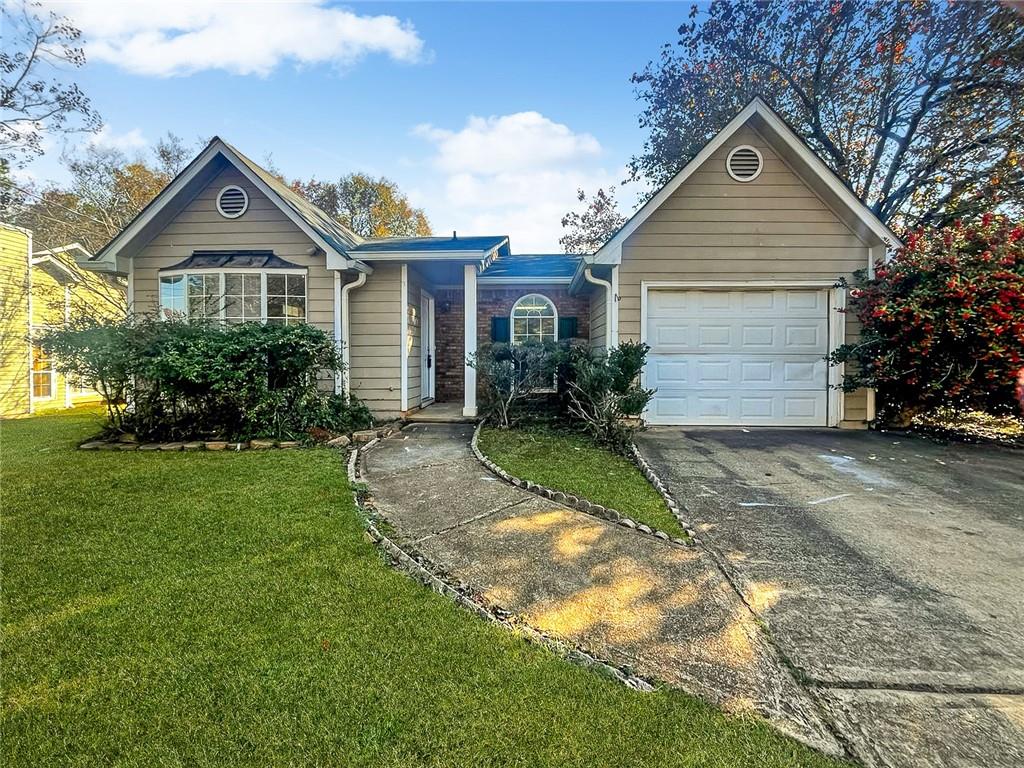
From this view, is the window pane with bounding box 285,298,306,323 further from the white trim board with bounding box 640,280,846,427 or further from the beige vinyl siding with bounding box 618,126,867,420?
the white trim board with bounding box 640,280,846,427

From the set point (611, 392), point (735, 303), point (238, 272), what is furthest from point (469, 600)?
point (238, 272)

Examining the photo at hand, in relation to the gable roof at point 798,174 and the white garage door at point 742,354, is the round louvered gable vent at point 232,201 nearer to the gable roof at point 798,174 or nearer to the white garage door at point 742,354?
the gable roof at point 798,174

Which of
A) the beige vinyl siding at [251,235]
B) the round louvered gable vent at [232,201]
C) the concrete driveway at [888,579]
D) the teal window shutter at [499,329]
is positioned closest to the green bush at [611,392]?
the concrete driveway at [888,579]

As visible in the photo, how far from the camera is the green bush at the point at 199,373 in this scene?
22.6 feet

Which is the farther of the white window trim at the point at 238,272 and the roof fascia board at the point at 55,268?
the roof fascia board at the point at 55,268

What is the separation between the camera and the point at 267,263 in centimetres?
853

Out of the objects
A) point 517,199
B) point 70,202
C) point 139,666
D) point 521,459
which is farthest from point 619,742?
point 70,202

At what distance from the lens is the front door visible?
1073 cm

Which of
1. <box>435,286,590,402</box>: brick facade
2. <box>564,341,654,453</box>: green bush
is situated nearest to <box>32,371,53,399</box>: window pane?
<box>435,286,590,402</box>: brick facade

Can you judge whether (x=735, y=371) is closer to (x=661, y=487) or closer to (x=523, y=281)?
(x=661, y=487)

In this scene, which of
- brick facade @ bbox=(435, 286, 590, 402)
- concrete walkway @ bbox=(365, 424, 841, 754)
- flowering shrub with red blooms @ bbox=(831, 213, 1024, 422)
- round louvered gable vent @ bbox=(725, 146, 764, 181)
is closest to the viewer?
concrete walkway @ bbox=(365, 424, 841, 754)

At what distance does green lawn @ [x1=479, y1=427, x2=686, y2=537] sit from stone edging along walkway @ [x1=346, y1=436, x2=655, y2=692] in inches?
68.0

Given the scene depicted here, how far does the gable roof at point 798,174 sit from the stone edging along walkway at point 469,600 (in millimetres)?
6088

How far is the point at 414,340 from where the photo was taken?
10109mm
